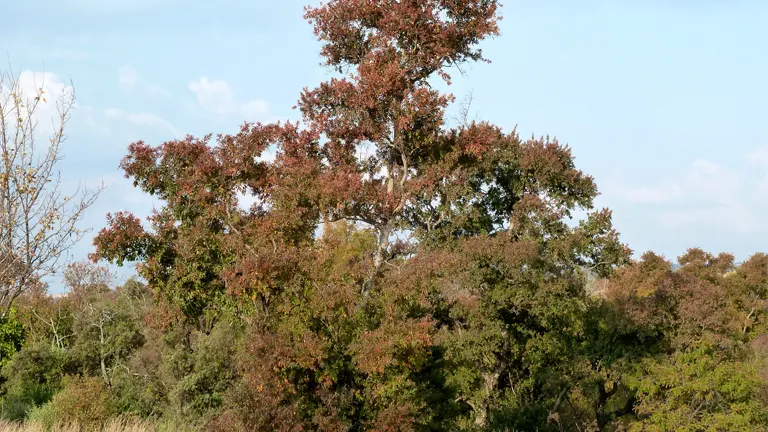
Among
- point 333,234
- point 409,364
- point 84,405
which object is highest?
point 333,234

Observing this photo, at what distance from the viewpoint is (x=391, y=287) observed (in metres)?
13.7

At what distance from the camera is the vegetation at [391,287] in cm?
1331

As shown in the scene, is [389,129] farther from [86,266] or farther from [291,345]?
[86,266]

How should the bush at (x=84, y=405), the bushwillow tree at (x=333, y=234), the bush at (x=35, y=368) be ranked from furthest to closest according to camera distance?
the bush at (x=35, y=368) < the bush at (x=84, y=405) < the bushwillow tree at (x=333, y=234)

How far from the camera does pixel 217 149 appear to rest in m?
16.5

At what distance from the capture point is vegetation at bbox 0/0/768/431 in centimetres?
1331

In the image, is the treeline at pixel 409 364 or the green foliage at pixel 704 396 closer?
the treeline at pixel 409 364

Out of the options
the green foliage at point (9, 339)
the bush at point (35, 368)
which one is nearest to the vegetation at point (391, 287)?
the bush at point (35, 368)

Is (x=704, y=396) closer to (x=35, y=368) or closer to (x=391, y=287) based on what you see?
(x=391, y=287)

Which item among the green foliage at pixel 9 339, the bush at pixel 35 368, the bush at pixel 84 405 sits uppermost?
the green foliage at pixel 9 339

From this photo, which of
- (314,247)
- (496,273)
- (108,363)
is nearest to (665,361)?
(496,273)

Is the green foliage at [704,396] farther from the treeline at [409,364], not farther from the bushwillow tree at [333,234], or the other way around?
→ the bushwillow tree at [333,234]

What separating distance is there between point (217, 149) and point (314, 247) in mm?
4167

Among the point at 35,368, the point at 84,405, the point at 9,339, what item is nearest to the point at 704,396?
the point at 84,405
